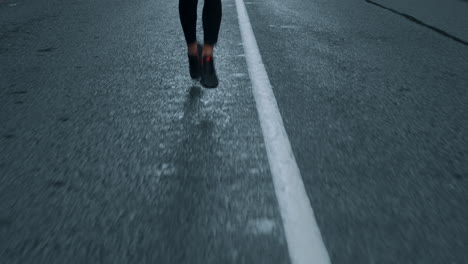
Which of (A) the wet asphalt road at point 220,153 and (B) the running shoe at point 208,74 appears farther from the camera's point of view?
(B) the running shoe at point 208,74

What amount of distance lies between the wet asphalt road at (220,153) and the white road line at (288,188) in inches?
1.7

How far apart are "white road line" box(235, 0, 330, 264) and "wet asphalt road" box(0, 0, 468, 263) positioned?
1.7 inches

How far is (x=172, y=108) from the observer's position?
10.9ft

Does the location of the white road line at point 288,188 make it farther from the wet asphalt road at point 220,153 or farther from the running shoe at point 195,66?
the running shoe at point 195,66

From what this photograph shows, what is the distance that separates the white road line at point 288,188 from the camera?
5.90ft

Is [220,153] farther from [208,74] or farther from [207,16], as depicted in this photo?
[207,16]

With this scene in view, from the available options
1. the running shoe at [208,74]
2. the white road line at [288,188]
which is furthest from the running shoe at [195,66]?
the white road line at [288,188]

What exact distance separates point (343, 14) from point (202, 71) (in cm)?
459

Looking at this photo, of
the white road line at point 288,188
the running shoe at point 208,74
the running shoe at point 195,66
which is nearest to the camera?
the white road line at point 288,188

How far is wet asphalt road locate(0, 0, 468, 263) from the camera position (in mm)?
1849

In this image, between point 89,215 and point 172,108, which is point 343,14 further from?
point 89,215

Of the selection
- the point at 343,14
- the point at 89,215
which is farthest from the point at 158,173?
the point at 343,14

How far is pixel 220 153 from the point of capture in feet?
8.57

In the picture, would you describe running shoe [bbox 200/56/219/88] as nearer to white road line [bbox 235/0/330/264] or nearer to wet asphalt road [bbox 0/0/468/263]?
wet asphalt road [bbox 0/0/468/263]
